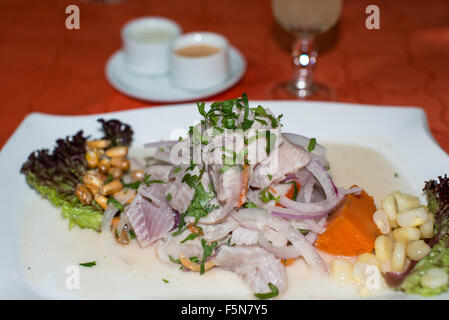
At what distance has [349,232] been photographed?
2.75 metres

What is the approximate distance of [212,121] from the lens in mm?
2789

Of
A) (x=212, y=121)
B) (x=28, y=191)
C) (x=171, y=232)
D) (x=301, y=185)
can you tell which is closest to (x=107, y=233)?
(x=171, y=232)

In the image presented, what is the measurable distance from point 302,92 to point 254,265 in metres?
2.14

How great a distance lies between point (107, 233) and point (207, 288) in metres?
0.70

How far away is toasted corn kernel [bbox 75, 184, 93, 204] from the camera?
305 cm

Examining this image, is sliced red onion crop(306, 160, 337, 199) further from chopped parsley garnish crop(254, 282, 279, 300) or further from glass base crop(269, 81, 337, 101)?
glass base crop(269, 81, 337, 101)

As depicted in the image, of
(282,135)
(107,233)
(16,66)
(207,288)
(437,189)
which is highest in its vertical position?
(16,66)

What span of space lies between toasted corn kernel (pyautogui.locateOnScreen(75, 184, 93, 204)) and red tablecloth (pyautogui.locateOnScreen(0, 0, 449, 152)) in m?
1.21

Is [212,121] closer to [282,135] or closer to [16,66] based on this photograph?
A: [282,135]

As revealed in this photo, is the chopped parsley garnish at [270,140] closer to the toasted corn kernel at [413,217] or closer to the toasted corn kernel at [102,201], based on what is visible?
the toasted corn kernel at [413,217]

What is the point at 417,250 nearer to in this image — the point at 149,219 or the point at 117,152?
the point at 149,219

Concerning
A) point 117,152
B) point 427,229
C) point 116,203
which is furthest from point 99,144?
point 427,229

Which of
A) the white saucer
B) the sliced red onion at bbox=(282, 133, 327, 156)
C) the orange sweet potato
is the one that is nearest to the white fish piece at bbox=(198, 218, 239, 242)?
A: the orange sweet potato

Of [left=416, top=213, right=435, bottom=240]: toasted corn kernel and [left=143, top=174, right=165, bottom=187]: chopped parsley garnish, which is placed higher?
[left=143, top=174, right=165, bottom=187]: chopped parsley garnish
